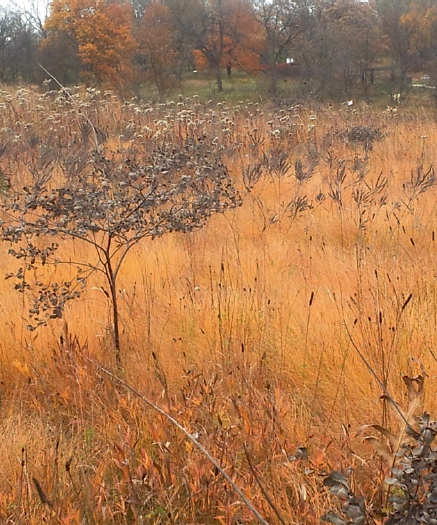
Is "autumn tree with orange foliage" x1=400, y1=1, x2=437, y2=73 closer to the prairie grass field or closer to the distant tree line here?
the distant tree line

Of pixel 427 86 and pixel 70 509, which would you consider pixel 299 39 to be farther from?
pixel 70 509

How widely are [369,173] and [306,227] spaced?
2.67 meters

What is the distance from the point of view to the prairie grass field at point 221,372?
1.58 meters

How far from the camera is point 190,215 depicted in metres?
2.76

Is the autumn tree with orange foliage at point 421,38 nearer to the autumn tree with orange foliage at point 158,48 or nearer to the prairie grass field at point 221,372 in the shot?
the autumn tree with orange foliage at point 158,48

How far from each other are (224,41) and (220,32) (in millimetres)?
826

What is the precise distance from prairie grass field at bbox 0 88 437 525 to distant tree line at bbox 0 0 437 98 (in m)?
23.6

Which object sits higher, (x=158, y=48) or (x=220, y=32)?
(x=220, y=32)

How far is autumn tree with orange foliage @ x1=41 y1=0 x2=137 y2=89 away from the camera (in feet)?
91.2

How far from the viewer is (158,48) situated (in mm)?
28984

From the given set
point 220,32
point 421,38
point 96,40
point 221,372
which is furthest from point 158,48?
point 221,372

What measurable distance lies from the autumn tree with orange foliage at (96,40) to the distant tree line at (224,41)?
0.06 metres

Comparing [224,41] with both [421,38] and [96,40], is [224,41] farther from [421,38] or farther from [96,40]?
[421,38]

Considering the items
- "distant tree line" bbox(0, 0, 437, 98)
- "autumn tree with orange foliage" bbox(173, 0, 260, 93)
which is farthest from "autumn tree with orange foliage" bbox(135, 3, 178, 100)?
"autumn tree with orange foliage" bbox(173, 0, 260, 93)
